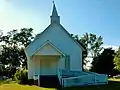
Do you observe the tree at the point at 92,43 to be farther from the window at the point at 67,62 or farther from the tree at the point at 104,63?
the window at the point at 67,62

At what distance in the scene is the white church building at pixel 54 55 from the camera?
31531 millimetres

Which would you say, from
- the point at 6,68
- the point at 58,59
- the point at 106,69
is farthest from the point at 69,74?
the point at 6,68

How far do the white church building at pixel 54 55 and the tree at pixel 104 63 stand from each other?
1281 inches

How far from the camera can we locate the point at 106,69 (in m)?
67.1

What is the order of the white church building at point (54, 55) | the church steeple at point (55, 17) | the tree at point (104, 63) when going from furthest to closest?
1. the tree at point (104, 63)
2. the church steeple at point (55, 17)
3. the white church building at point (54, 55)

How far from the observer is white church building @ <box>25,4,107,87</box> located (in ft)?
103

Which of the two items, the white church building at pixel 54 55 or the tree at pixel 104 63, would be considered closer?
the white church building at pixel 54 55

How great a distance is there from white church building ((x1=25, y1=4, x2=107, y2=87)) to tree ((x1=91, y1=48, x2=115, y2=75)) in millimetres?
32527

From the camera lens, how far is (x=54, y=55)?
3195 centimetres

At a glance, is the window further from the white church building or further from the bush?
the bush

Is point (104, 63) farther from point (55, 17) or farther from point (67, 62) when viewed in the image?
point (67, 62)

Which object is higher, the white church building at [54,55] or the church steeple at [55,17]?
the church steeple at [55,17]

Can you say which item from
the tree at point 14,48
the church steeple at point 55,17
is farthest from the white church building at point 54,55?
the tree at point 14,48

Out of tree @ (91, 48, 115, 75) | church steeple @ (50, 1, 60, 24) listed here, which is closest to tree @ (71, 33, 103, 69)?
tree @ (91, 48, 115, 75)
